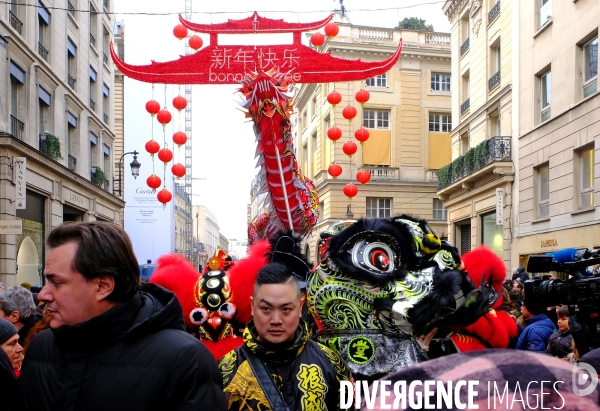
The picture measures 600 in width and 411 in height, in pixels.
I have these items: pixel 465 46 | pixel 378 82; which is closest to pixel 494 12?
pixel 465 46

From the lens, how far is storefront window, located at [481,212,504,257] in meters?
20.8

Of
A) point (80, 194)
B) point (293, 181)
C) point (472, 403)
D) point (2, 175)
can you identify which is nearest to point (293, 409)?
point (472, 403)

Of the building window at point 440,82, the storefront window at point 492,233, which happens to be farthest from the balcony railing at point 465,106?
the building window at point 440,82

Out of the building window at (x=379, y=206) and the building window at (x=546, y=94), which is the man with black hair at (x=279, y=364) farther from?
the building window at (x=379, y=206)

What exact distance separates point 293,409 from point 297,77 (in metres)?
6.27

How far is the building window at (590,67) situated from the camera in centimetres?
1462

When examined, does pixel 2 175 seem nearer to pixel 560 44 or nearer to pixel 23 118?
pixel 23 118

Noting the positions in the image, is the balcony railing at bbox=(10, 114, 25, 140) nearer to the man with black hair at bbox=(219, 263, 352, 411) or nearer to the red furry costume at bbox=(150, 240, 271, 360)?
the red furry costume at bbox=(150, 240, 271, 360)

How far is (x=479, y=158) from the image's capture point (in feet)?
69.7

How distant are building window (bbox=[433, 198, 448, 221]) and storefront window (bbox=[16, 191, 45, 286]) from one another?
2148 centimetres

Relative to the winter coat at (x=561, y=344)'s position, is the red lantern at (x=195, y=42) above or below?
above

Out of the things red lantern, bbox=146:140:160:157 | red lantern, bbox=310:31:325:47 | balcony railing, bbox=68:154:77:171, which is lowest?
red lantern, bbox=146:140:160:157

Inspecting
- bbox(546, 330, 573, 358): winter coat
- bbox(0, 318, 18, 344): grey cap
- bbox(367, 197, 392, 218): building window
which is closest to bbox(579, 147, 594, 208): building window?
bbox(546, 330, 573, 358): winter coat

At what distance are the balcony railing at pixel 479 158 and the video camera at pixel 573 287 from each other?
58.6 ft
